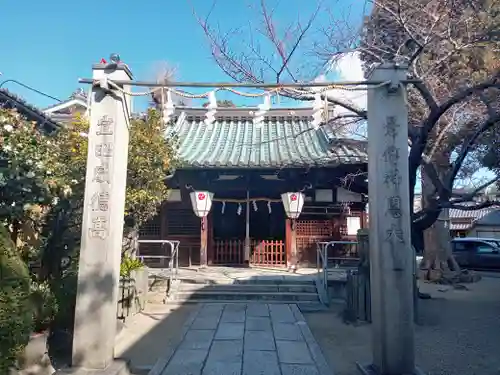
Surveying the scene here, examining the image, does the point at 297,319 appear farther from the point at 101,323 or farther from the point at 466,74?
the point at 466,74

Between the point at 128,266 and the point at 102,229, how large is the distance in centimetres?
451

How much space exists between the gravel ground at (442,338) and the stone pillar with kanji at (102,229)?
3.26 metres

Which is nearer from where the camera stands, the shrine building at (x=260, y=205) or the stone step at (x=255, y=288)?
the stone step at (x=255, y=288)

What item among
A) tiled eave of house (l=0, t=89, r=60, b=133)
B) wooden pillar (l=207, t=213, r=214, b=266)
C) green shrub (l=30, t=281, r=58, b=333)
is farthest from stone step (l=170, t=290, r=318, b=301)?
tiled eave of house (l=0, t=89, r=60, b=133)

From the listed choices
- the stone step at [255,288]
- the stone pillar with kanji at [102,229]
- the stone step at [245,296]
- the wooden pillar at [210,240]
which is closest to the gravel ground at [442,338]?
the stone step at [245,296]

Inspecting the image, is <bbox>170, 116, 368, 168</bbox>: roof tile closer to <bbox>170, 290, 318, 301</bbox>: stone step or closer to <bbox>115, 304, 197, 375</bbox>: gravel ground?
<bbox>170, 290, 318, 301</bbox>: stone step

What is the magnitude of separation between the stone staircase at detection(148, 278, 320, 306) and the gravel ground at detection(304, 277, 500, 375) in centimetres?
90

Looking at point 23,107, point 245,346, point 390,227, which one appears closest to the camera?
point 390,227

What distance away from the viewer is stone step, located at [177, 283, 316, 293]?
32.5 ft

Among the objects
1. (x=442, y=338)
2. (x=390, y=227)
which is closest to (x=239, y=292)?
(x=442, y=338)

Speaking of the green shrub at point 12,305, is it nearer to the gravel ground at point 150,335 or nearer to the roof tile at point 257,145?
the gravel ground at point 150,335

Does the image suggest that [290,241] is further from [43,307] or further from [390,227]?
[43,307]

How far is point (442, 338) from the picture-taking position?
6.93m

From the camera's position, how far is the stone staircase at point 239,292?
31.2ft
